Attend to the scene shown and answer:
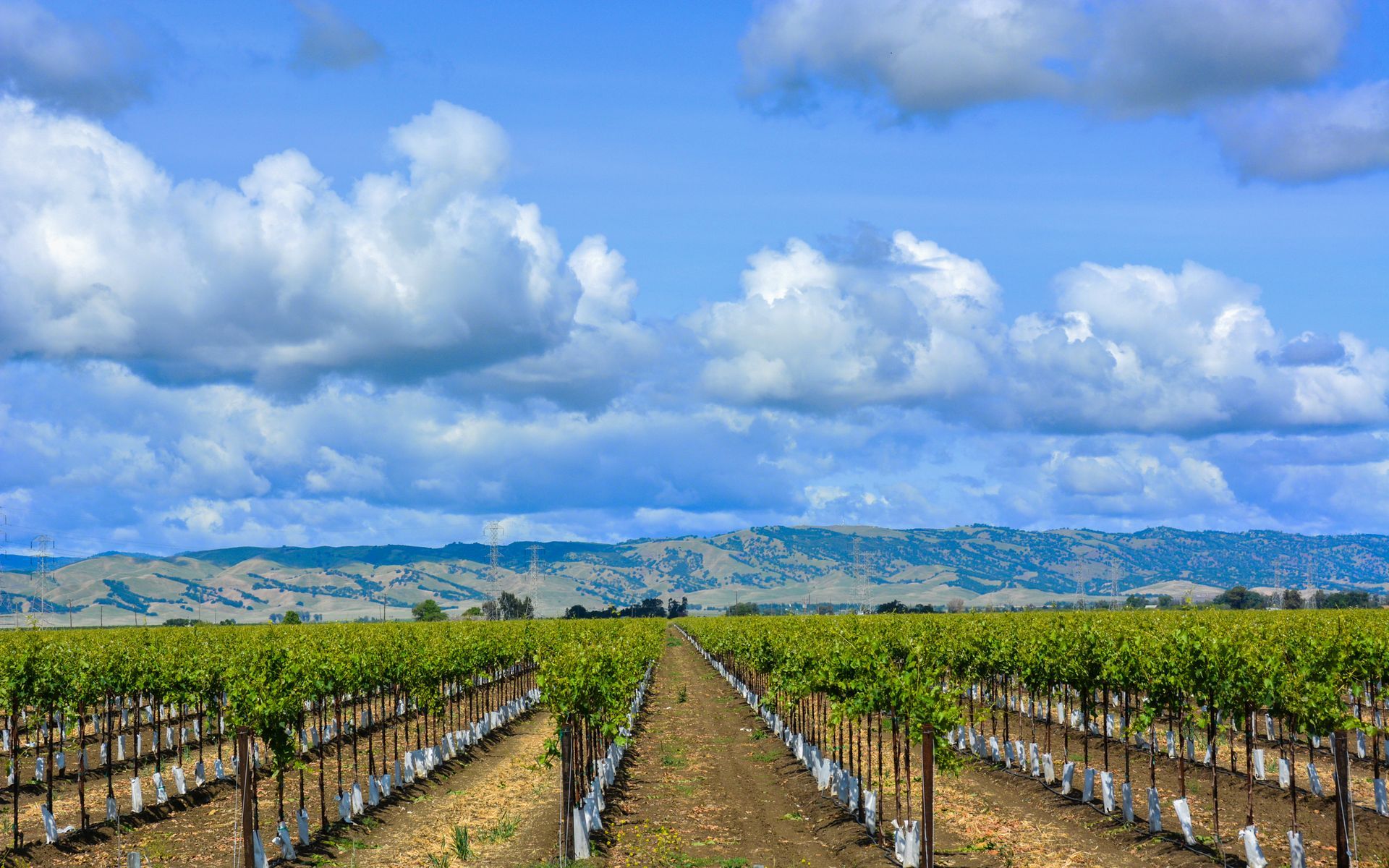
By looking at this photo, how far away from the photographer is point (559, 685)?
32.2 metres

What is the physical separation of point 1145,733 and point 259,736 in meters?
32.3

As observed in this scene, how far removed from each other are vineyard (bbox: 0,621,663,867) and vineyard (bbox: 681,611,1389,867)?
7.48m

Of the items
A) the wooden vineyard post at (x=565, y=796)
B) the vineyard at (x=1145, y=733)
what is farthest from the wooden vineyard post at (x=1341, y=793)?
the wooden vineyard post at (x=565, y=796)

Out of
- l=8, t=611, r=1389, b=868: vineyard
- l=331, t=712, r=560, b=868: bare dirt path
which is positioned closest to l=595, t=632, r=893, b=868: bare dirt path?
l=8, t=611, r=1389, b=868: vineyard

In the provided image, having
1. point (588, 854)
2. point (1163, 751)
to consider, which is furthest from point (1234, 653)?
point (588, 854)

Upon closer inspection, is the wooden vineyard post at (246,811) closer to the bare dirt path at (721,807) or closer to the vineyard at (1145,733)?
the bare dirt path at (721,807)

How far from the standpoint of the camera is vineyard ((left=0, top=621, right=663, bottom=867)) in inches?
1196

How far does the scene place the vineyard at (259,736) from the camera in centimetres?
3039

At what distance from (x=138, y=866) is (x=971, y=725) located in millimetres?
33342

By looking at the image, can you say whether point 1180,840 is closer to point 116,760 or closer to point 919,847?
point 919,847

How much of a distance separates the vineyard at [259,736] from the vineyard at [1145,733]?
748 cm

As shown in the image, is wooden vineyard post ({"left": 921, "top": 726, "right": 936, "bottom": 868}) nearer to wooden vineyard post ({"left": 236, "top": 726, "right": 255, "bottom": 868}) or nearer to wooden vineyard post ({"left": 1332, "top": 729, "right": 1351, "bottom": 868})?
wooden vineyard post ({"left": 1332, "top": 729, "right": 1351, "bottom": 868})

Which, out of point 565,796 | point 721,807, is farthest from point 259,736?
point 721,807

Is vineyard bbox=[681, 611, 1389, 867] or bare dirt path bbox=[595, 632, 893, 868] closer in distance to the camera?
vineyard bbox=[681, 611, 1389, 867]
